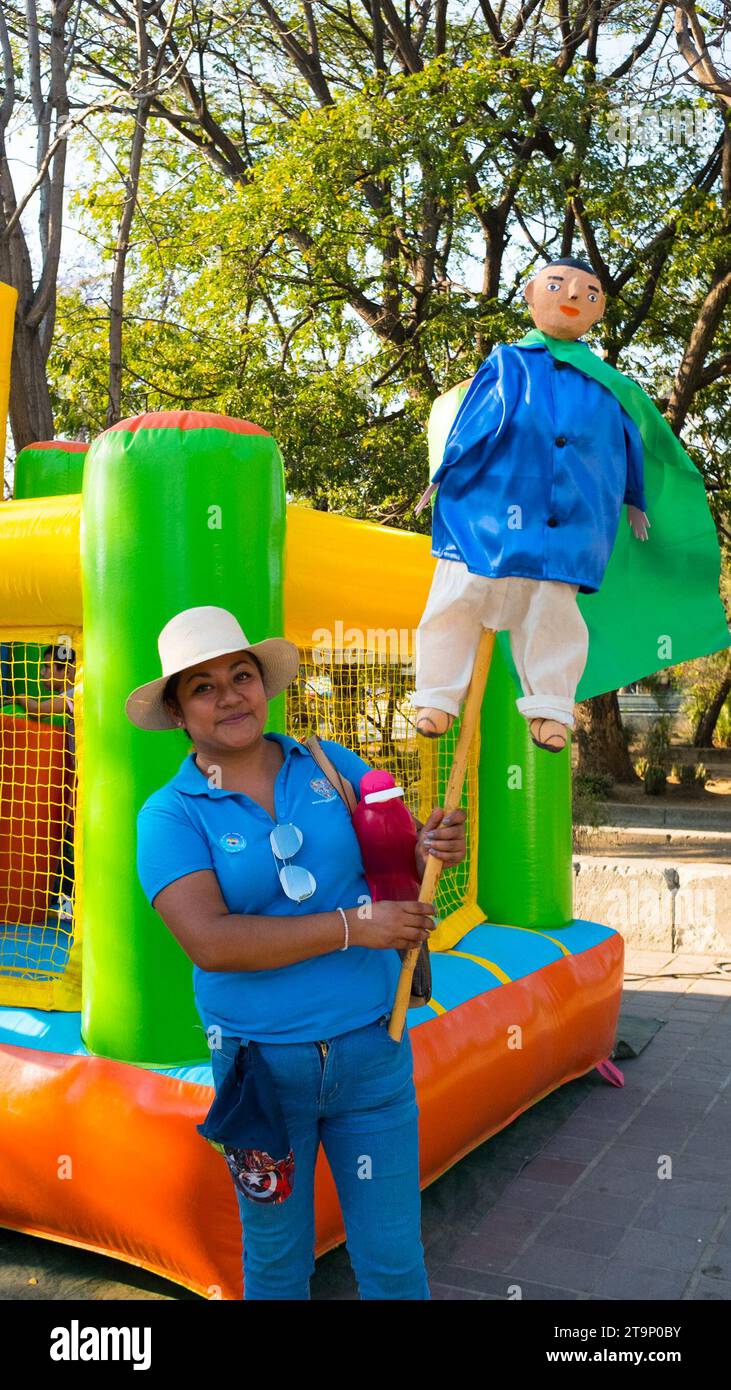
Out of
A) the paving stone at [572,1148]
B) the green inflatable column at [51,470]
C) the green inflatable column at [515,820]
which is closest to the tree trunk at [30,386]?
the green inflatable column at [51,470]

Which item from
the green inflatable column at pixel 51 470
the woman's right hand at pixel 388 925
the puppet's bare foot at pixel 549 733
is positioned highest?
the green inflatable column at pixel 51 470

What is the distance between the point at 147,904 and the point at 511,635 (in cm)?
125

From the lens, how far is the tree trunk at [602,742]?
575 inches

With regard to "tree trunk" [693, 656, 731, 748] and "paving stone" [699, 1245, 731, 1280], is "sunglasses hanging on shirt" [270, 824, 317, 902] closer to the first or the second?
"paving stone" [699, 1245, 731, 1280]

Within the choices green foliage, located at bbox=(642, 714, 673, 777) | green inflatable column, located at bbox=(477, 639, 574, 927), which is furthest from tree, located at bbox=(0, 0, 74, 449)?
green foliage, located at bbox=(642, 714, 673, 777)

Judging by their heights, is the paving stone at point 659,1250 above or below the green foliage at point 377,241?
below

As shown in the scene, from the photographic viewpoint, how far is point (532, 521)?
2654mm

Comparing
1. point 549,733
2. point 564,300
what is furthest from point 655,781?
point 549,733

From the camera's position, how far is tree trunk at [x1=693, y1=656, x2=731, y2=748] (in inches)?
752

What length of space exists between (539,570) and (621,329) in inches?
397

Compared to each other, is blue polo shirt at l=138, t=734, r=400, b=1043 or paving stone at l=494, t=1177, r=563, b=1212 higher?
blue polo shirt at l=138, t=734, r=400, b=1043

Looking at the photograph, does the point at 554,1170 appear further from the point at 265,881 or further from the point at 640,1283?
the point at 265,881

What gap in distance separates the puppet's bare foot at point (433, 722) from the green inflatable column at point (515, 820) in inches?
95.8

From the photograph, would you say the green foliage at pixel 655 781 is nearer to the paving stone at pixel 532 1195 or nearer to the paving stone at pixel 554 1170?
the paving stone at pixel 554 1170
